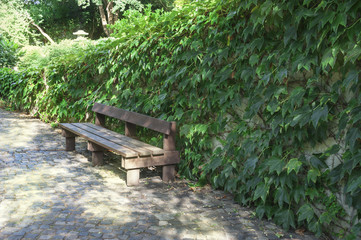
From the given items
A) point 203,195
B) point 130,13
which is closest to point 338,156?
point 203,195

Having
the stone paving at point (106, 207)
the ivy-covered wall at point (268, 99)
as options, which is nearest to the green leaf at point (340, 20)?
the ivy-covered wall at point (268, 99)

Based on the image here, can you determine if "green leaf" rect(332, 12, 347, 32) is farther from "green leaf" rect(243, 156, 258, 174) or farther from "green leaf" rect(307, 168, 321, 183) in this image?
"green leaf" rect(243, 156, 258, 174)

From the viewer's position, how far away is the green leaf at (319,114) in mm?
2918

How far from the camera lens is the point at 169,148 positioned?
15.4 ft

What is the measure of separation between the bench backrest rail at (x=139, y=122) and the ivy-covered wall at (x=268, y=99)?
0.62 ft

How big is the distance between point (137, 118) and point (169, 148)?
0.81 meters

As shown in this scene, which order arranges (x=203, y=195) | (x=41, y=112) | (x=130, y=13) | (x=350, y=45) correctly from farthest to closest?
(x=41, y=112)
(x=130, y=13)
(x=203, y=195)
(x=350, y=45)

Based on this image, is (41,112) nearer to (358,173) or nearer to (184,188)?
(184,188)

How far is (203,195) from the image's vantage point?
4.25m

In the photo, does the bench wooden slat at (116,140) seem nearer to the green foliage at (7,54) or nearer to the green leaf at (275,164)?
the green leaf at (275,164)

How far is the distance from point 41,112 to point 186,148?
6426 millimetres

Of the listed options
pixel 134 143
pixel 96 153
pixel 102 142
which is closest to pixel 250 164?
pixel 134 143

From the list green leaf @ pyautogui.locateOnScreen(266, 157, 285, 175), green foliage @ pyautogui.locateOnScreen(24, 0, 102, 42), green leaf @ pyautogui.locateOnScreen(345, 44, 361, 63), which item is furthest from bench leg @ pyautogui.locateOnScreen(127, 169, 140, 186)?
green foliage @ pyautogui.locateOnScreen(24, 0, 102, 42)

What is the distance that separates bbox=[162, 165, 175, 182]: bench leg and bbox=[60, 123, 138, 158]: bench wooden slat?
511mm
